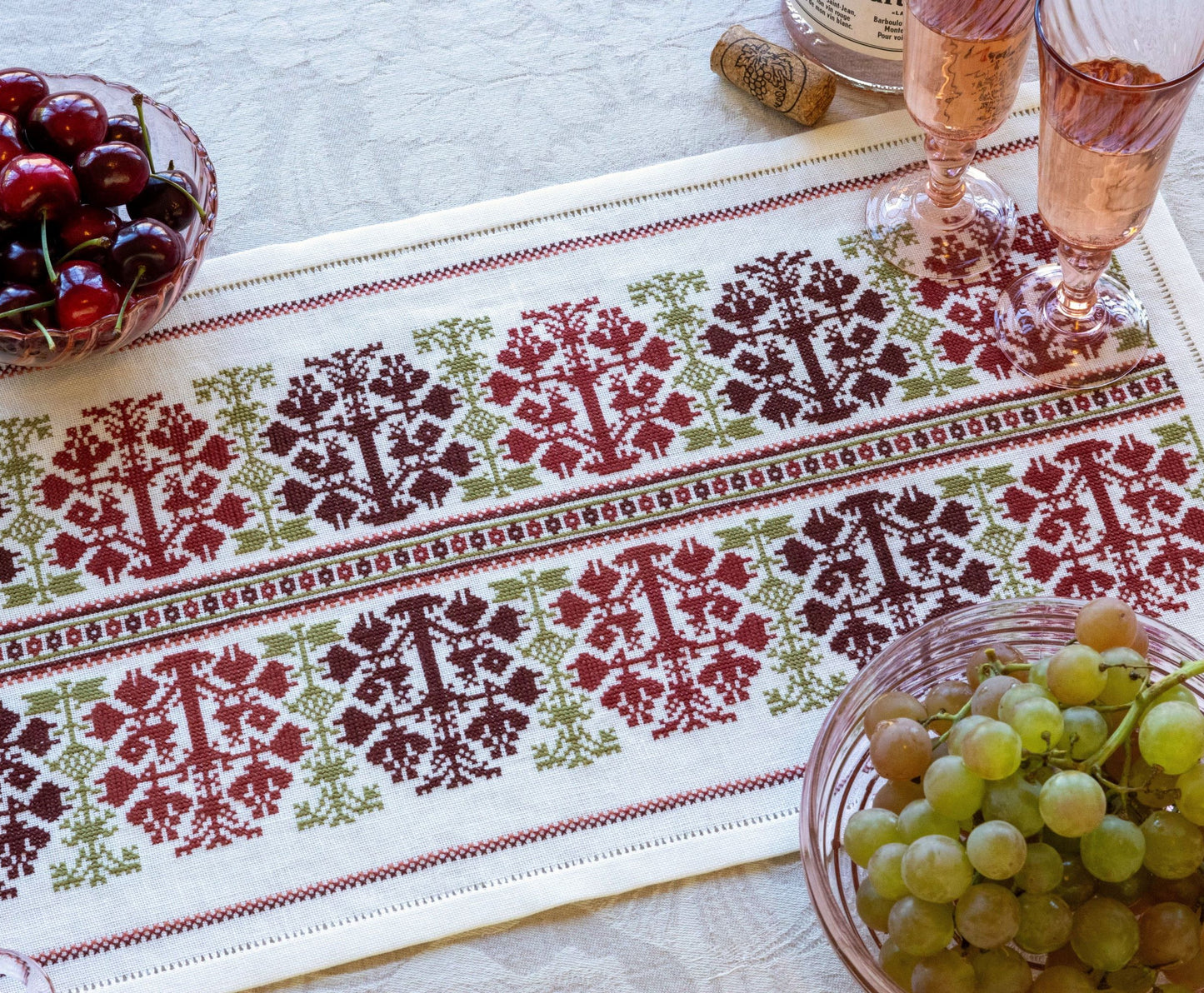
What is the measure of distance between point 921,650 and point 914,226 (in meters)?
0.37

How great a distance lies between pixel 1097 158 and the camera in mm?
740

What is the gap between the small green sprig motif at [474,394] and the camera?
0.91 metres

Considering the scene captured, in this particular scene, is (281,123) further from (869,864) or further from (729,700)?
(869,864)

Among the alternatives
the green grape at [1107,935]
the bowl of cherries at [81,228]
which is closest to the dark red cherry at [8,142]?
the bowl of cherries at [81,228]

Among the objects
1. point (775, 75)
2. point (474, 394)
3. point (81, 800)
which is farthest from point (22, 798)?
point (775, 75)

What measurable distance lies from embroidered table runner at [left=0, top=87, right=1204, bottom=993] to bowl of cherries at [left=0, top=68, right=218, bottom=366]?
80 mm

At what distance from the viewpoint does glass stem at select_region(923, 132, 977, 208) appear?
2.99 ft

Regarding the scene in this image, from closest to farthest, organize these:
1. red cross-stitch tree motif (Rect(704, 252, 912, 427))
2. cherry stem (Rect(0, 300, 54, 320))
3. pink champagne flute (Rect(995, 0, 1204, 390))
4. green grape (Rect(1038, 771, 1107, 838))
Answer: green grape (Rect(1038, 771, 1107, 838)), pink champagne flute (Rect(995, 0, 1204, 390)), cherry stem (Rect(0, 300, 54, 320)), red cross-stitch tree motif (Rect(704, 252, 912, 427))

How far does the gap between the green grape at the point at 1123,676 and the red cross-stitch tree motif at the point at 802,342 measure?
31cm

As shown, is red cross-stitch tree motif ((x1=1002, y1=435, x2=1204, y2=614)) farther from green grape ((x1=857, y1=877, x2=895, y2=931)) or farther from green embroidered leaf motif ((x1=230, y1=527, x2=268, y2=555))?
green embroidered leaf motif ((x1=230, y1=527, x2=268, y2=555))

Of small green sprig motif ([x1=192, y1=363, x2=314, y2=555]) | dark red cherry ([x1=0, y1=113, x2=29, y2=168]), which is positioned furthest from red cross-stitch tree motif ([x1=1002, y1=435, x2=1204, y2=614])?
dark red cherry ([x1=0, y1=113, x2=29, y2=168])

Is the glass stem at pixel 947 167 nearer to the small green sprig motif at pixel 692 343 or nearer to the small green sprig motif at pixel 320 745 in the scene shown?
the small green sprig motif at pixel 692 343

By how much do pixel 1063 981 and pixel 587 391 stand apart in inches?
20.1

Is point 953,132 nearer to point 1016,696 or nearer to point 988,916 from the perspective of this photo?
point 1016,696
